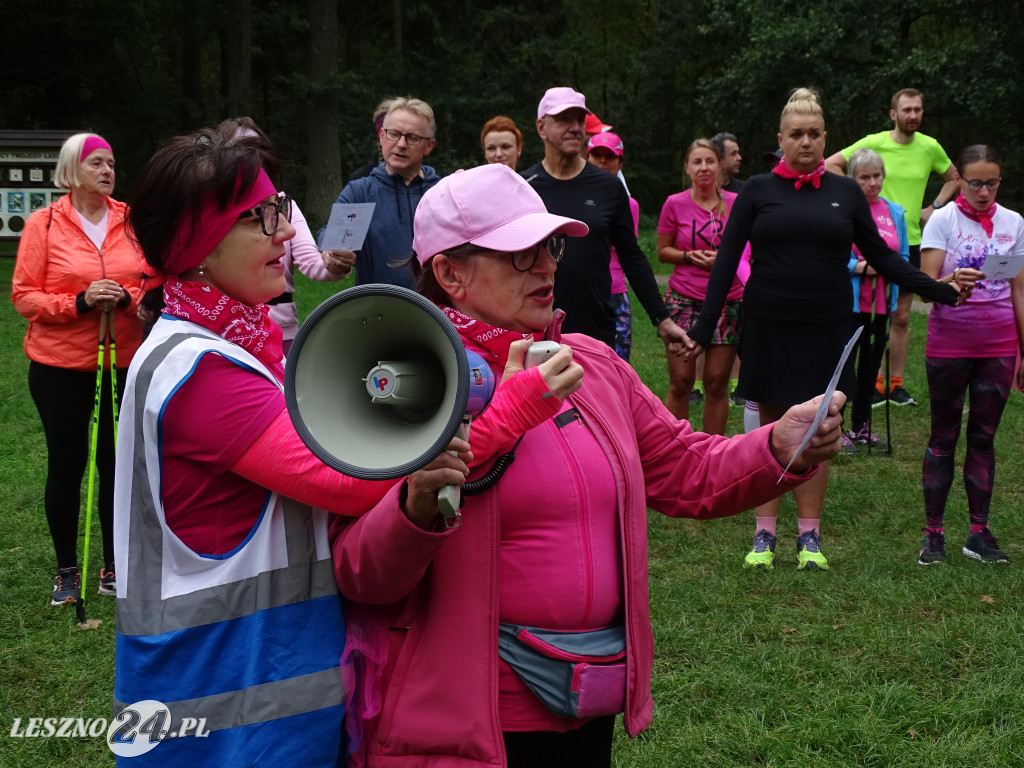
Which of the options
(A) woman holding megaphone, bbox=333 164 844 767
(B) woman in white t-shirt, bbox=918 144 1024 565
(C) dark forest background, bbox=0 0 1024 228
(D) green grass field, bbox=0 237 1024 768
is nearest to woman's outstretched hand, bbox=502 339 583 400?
(A) woman holding megaphone, bbox=333 164 844 767

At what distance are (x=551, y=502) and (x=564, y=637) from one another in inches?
10.3

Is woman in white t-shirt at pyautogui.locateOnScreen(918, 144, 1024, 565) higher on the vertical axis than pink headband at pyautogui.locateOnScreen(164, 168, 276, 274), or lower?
lower

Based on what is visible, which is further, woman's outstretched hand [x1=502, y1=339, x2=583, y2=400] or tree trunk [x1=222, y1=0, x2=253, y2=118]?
tree trunk [x1=222, y1=0, x2=253, y2=118]

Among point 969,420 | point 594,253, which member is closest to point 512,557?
point 594,253

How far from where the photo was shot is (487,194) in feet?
7.14

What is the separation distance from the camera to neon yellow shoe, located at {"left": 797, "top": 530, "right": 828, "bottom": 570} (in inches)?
231

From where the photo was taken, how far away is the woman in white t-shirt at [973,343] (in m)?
5.85

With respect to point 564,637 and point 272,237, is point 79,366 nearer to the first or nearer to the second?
point 272,237

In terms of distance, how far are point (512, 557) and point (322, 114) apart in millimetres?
25434

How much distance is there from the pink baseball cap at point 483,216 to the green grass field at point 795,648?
241 cm

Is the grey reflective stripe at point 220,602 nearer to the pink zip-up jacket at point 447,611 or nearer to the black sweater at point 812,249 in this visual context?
the pink zip-up jacket at point 447,611

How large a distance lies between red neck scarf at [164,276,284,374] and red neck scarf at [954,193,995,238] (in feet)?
16.7

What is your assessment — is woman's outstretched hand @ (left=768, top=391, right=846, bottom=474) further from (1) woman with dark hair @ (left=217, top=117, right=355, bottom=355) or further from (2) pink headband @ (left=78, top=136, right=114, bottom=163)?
(2) pink headband @ (left=78, top=136, right=114, bottom=163)

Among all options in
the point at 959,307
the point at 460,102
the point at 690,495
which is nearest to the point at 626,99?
the point at 460,102
